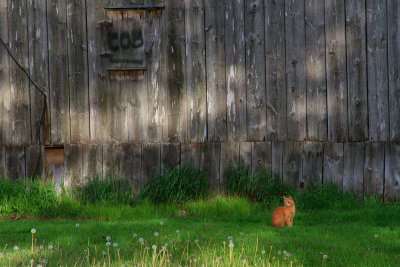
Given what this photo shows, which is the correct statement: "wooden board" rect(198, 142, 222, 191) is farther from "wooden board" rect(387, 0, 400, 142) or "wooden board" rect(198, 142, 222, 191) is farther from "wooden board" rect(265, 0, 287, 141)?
"wooden board" rect(387, 0, 400, 142)

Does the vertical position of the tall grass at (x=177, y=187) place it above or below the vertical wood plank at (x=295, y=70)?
below

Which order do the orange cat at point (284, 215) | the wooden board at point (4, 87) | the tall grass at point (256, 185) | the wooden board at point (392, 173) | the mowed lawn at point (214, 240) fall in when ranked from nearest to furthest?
the mowed lawn at point (214, 240) < the orange cat at point (284, 215) < the tall grass at point (256, 185) < the wooden board at point (392, 173) < the wooden board at point (4, 87)

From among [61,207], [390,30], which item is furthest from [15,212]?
[390,30]

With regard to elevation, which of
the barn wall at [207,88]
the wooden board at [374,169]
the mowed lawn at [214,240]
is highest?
the barn wall at [207,88]

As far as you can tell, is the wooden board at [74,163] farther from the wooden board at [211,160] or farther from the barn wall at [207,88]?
the wooden board at [211,160]

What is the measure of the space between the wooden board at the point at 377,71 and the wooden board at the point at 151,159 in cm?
335

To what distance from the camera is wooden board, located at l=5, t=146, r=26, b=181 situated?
7117 mm

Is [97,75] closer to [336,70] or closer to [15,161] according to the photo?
[15,161]

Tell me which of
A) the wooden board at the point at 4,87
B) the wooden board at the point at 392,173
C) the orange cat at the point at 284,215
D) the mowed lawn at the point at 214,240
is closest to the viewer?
the mowed lawn at the point at 214,240

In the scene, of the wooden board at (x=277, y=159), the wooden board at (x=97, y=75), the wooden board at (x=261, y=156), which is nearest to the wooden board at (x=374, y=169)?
the wooden board at (x=277, y=159)

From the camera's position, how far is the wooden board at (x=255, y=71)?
705 cm

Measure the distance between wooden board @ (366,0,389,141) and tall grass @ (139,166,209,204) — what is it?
276 cm

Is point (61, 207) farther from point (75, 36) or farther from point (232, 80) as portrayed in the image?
point (232, 80)

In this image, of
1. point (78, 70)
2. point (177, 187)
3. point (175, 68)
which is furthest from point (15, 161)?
point (175, 68)
